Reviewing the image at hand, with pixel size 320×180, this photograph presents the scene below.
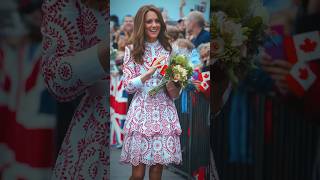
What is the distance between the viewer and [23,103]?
2.17 metres

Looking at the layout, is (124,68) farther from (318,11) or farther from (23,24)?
(318,11)

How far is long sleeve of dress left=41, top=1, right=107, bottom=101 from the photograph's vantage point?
2.02 m

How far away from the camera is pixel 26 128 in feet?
7.07

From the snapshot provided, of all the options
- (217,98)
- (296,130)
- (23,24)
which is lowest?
(296,130)

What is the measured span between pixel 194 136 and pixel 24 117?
88cm

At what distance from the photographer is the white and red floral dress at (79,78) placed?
2027 mm

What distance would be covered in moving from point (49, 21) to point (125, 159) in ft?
2.70

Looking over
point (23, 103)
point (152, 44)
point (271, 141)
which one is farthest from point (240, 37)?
point (23, 103)

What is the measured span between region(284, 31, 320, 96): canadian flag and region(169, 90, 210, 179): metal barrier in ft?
1.56

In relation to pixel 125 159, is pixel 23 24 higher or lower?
higher

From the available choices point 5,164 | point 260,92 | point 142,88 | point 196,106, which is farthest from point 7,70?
point 260,92

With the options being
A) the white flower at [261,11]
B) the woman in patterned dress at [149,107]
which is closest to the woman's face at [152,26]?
the woman in patterned dress at [149,107]

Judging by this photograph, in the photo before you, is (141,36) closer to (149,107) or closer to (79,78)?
(149,107)

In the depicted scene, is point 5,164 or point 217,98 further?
point 217,98
